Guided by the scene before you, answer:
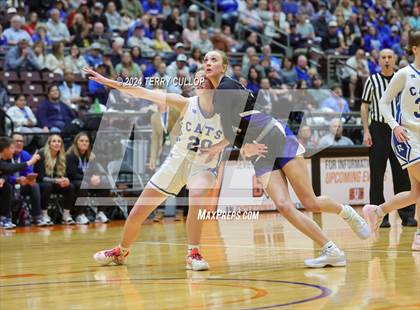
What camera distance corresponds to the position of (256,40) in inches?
891

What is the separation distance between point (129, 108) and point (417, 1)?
15.9 m

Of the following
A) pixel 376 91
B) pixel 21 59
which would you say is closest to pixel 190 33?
pixel 21 59

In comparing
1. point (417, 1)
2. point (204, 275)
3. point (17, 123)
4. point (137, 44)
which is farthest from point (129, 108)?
point (417, 1)

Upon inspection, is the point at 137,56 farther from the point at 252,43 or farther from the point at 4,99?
the point at 252,43

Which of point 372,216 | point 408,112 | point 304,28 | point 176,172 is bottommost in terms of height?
point 372,216

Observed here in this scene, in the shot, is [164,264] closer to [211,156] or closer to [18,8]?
[211,156]

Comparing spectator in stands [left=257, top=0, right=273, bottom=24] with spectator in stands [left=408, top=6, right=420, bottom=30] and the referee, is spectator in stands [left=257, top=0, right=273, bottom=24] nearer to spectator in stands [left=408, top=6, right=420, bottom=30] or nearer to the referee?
spectator in stands [left=408, top=6, right=420, bottom=30]

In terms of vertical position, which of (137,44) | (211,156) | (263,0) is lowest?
(211,156)

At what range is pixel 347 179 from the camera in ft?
56.3

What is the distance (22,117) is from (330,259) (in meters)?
9.37

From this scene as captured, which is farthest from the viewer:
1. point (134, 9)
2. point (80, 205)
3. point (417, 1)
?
point (417, 1)

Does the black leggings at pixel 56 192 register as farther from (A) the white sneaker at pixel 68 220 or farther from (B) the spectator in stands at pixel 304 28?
(B) the spectator in stands at pixel 304 28

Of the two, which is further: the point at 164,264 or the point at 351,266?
the point at 164,264

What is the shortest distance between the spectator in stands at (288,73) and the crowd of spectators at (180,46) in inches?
0.9
